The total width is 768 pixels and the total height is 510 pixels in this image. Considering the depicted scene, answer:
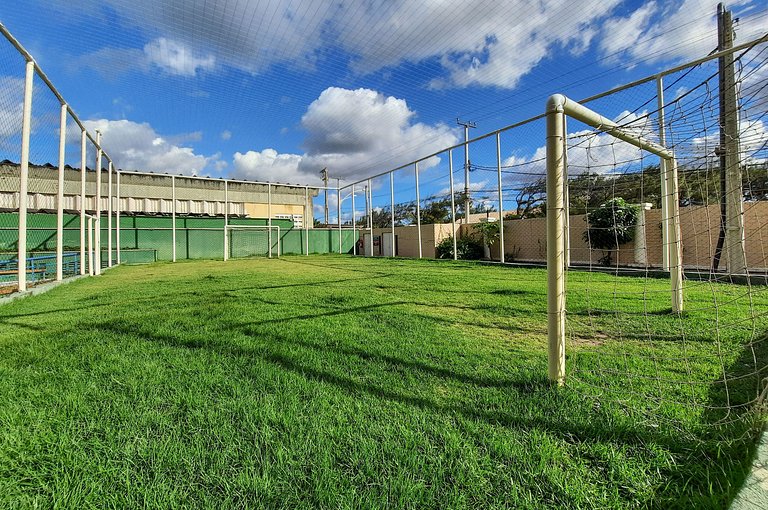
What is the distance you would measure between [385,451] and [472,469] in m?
0.29

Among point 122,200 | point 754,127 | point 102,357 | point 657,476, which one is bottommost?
point 657,476

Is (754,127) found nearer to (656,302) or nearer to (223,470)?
(656,302)

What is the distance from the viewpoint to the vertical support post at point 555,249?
176 centimetres

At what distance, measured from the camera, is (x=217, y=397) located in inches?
63.7

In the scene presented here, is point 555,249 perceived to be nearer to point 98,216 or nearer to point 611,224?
point 611,224

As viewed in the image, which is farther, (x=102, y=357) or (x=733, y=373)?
(x=102, y=357)

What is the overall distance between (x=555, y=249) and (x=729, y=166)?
2277 millimetres

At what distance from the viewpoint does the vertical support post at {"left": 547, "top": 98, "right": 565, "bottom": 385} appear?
176 centimetres

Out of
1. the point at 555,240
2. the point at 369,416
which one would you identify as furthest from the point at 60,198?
the point at 555,240

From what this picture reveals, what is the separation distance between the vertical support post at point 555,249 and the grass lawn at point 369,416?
164mm

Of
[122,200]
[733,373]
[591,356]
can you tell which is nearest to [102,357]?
[591,356]

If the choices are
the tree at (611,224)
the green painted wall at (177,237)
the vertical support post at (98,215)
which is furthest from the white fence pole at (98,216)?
the tree at (611,224)

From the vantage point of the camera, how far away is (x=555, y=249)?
180cm

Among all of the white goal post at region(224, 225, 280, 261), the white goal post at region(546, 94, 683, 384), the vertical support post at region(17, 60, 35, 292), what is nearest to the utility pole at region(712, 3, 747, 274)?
the white goal post at region(546, 94, 683, 384)
